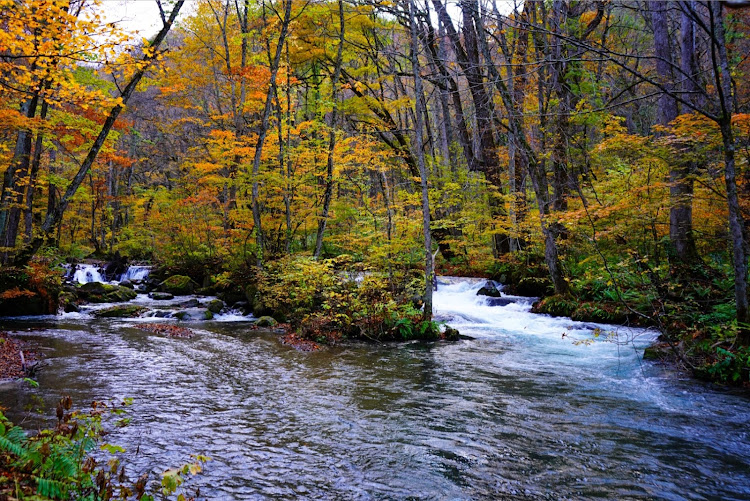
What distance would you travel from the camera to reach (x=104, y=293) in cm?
1697

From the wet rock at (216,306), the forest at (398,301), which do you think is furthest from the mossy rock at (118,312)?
the wet rock at (216,306)

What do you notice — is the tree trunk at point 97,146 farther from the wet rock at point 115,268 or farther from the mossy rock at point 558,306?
the mossy rock at point 558,306

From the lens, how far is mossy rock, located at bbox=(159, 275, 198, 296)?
18453 mm

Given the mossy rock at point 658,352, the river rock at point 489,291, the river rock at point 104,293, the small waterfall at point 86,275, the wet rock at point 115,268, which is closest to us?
the mossy rock at point 658,352

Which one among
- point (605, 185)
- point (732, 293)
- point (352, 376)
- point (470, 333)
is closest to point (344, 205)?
point (470, 333)

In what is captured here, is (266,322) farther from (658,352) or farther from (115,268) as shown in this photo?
(115,268)

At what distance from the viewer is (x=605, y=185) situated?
1221 cm

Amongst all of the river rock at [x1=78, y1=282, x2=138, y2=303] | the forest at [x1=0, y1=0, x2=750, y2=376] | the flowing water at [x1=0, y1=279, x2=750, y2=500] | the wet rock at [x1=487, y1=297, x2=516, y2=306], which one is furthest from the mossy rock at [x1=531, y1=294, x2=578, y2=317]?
the river rock at [x1=78, y1=282, x2=138, y2=303]

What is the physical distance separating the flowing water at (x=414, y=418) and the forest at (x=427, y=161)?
1.39 meters

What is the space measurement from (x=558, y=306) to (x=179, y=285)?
14219 millimetres

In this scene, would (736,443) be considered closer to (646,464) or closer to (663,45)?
(646,464)

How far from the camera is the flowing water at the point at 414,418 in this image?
13.6ft

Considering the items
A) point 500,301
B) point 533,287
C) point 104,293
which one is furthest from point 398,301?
point 104,293

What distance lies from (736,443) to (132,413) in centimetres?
688
